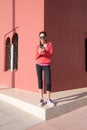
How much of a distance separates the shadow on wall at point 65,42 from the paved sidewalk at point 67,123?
2.10 m

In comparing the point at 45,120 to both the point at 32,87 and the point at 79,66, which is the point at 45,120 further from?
the point at 79,66

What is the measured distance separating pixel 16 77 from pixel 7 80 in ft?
2.82

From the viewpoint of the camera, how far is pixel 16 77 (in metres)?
9.26

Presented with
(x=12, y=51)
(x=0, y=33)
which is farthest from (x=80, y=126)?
(x=0, y=33)

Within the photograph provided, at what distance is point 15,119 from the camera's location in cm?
568

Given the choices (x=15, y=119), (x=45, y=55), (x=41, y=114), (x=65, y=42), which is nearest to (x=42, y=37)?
(x=45, y=55)

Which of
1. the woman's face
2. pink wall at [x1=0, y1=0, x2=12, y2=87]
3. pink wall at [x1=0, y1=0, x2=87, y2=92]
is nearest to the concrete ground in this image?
pink wall at [x1=0, y1=0, x2=87, y2=92]

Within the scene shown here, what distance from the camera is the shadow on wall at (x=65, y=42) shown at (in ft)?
26.4

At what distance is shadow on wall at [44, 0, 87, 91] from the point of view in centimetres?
804

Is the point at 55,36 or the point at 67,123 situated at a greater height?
the point at 55,36

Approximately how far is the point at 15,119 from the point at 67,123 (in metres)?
1.26

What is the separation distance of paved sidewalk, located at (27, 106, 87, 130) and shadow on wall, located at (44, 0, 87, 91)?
6.88ft

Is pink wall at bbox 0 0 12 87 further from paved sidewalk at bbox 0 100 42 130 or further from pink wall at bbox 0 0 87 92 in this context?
paved sidewalk at bbox 0 100 42 130

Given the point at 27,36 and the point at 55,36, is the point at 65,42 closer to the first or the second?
the point at 55,36
